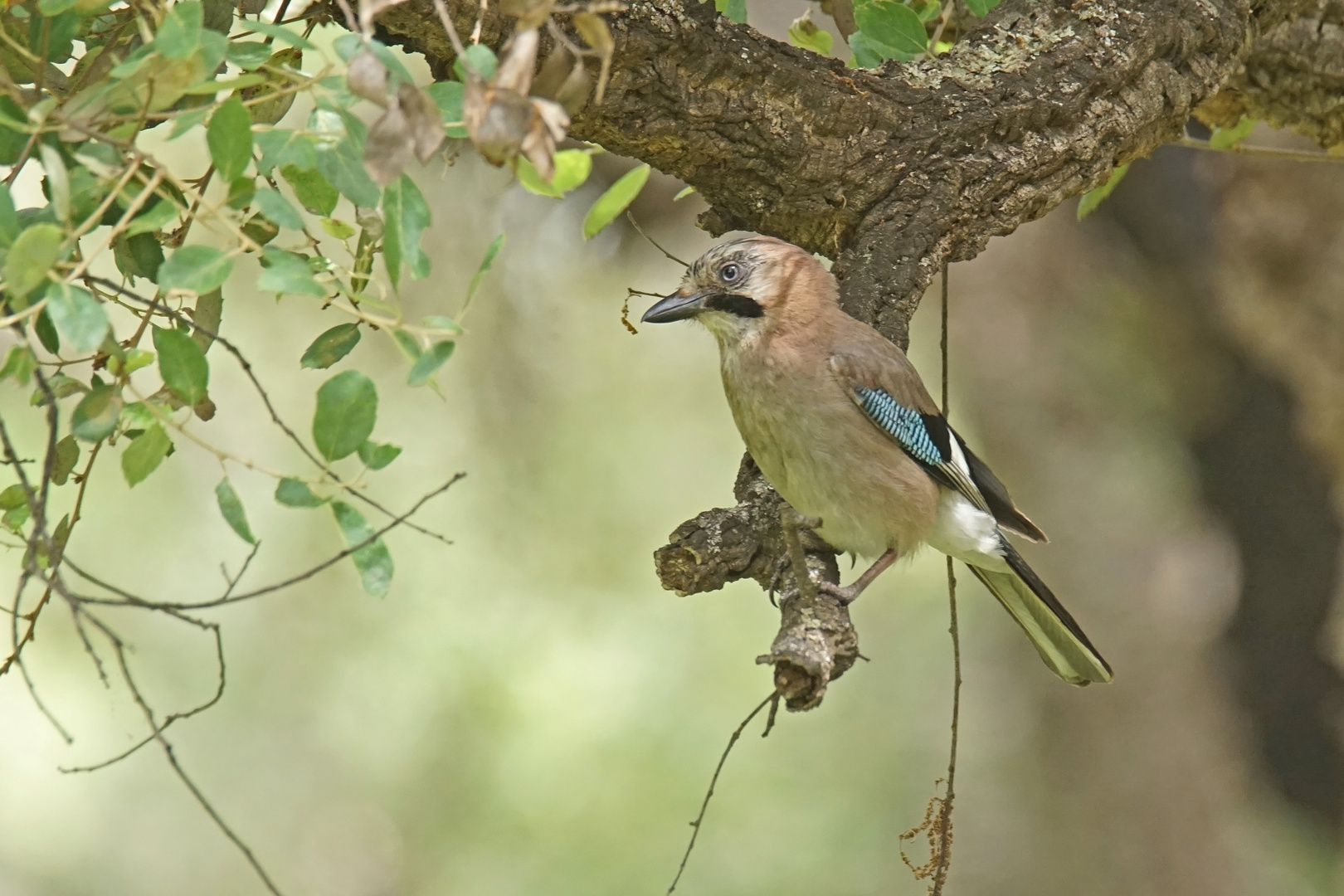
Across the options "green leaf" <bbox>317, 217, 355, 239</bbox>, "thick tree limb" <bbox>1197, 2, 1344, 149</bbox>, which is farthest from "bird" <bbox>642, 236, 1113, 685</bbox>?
"thick tree limb" <bbox>1197, 2, 1344, 149</bbox>

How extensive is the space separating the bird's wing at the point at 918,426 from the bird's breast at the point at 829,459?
0.12 feet

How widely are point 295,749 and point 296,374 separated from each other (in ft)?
7.22

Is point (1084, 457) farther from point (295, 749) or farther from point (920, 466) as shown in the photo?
point (295, 749)

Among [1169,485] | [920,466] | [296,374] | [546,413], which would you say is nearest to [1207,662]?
[1169,485]

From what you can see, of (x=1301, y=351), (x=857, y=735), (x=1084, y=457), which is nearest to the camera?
(x=1301, y=351)

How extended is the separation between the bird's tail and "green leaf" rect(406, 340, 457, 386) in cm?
214

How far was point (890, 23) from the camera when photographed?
2934 millimetres

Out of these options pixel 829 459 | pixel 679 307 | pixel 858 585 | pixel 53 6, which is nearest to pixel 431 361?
pixel 53 6

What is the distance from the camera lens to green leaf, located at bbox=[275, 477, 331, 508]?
1.64 m

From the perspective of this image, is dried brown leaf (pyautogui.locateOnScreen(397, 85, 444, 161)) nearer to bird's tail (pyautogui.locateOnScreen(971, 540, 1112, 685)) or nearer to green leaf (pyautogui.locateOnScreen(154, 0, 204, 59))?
green leaf (pyautogui.locateOnScreen(154, 0, 204, 59))

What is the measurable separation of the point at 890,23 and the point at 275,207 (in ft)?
6.11

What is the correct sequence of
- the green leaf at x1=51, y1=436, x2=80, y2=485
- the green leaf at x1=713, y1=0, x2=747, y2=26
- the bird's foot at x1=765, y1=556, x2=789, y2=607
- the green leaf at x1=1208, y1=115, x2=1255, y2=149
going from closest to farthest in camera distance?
the green leaf at x1=51, y1=436, x2=80, y2=485
the bird's foot at x1=765, y1=556, x2=789, y2=607
the green leaf at x1=713, y1=0, x2=747, y2=26
the green leaf at x1=1208, y1=115, x2=1255, y2=149

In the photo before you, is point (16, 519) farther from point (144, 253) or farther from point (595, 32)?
point (595, 32)

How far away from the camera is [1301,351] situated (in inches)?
228
